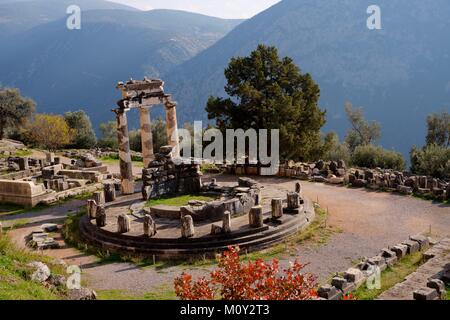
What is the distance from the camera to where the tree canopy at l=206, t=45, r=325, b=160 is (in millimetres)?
32250

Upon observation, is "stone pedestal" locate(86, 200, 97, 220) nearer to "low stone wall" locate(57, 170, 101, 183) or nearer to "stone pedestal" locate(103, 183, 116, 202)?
"stone pedestal" locate(103, 183, 116, 202)

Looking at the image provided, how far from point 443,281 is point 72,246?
47.8 feet

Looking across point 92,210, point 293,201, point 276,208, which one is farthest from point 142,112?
point 276,208

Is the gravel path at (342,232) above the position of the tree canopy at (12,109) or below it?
below

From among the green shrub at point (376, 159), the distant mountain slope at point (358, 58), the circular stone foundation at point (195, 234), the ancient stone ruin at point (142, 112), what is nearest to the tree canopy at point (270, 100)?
the ancient stone ruin at point (142, 112)

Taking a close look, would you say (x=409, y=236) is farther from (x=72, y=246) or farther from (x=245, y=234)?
(x=72, y=246)

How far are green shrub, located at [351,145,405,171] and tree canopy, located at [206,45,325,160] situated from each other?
9.60 meters

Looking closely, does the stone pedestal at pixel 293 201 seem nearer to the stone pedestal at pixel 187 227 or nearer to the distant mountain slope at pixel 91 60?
the stone pedestal at pixel 187 227

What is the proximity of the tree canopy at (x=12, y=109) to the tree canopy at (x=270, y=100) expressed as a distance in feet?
120

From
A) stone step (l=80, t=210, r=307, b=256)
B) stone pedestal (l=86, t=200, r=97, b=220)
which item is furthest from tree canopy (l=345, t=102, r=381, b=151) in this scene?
stone pedestal (l=86, t=200, r=97, b=220)

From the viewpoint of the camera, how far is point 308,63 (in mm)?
139875

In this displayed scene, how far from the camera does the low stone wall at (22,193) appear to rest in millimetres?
27344

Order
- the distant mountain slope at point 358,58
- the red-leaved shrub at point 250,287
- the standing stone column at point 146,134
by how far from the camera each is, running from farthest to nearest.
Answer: the distant mountain slope at point 358,58 < the standing stone column at point 146,134 < the red-leaved shrub at point 250,287
